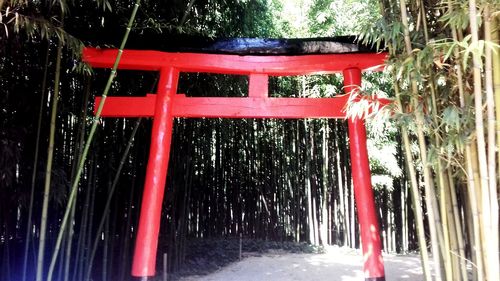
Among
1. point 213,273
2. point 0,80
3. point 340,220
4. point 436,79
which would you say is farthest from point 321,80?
point 0,80

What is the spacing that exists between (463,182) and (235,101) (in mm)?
1723

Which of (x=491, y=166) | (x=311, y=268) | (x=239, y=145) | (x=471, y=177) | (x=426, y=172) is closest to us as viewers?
(x=491, y=166)

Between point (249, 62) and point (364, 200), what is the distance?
4.50 ft

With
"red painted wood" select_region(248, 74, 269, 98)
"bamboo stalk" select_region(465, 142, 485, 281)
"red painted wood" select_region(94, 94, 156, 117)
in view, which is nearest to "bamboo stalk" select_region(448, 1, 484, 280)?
"bamboo stalk" select_region(465, 142, 485, 281)

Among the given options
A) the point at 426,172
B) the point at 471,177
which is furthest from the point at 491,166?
the point at 426,172

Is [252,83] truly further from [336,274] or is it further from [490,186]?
[336,274]

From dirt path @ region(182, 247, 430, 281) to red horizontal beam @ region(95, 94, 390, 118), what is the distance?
1.96 m

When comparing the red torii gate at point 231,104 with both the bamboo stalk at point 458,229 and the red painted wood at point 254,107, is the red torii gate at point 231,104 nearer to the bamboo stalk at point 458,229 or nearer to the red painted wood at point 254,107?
the red painted wood at point 254,107

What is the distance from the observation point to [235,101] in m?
3.31

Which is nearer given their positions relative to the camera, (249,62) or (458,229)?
(458,229)

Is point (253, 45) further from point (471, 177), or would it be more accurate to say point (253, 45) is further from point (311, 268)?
point (311, 268)

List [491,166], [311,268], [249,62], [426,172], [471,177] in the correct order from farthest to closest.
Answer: [311,268], [249,62], [426,172], [471,177], [491,166]

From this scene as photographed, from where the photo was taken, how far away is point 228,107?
331 cm

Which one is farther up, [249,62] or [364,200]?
[249,62]
